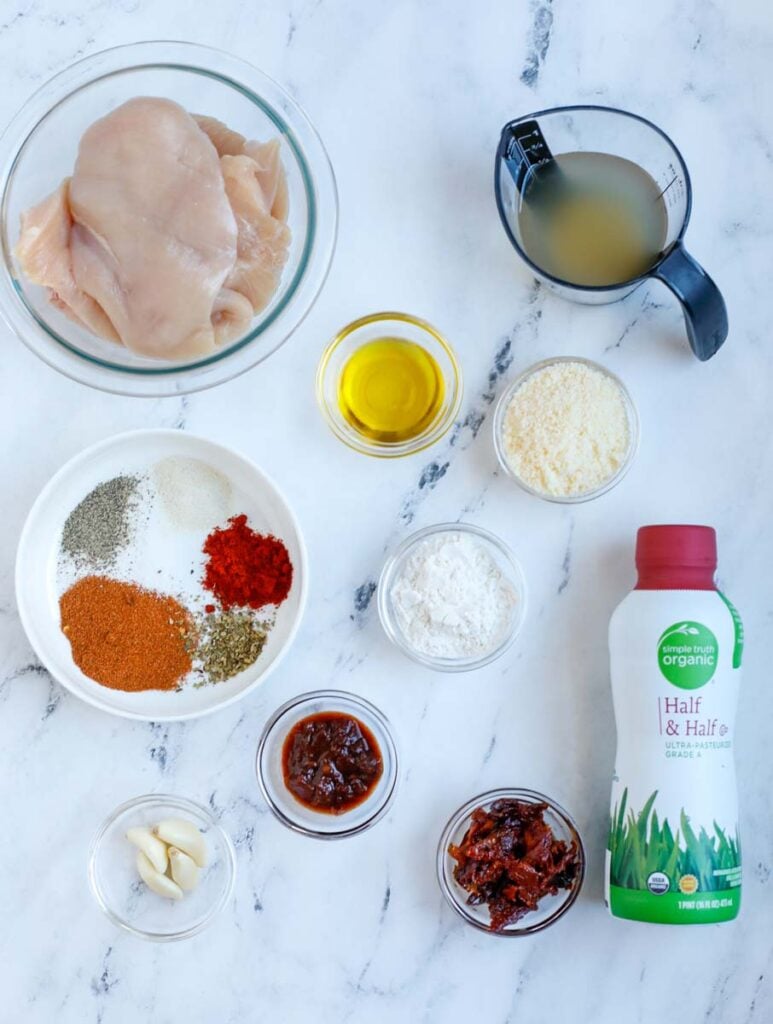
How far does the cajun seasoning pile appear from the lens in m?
1.82

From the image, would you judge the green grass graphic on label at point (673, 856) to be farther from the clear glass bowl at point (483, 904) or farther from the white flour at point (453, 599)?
the white flour at point (453, 599)

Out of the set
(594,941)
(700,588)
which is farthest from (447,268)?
(594,941)

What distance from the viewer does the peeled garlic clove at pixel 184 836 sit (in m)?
1.79

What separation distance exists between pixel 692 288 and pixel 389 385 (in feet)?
1.70

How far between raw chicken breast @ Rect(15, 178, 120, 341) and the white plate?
0.28 metres

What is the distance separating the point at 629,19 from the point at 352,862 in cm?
151

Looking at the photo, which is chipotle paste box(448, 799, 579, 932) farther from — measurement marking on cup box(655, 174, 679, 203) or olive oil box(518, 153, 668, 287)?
measurement marking on cup box(655, 174, 679, 203)

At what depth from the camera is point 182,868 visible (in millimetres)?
1796

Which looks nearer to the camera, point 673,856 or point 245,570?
point 673,856

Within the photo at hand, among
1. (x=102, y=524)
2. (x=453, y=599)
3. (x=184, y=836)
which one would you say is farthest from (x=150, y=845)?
(x=453, y=599)

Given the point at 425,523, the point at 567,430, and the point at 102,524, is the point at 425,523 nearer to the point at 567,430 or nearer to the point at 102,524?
the point at 567,430

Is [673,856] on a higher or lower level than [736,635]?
lower

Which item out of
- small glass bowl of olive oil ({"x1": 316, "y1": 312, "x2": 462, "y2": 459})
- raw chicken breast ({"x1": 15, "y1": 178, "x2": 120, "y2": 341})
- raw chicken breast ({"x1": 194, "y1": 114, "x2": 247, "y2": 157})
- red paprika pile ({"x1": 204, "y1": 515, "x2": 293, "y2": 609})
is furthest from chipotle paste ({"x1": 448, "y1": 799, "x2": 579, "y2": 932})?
raw chicken breast ({"x1": 194, "y1": 114, "x2": 247, "y2": 157})

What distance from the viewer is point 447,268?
1.84m
